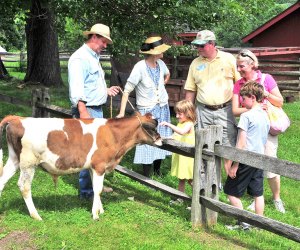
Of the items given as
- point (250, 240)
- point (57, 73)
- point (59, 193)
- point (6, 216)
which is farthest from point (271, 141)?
point (57, 73)

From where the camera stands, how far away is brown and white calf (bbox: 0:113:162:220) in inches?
195

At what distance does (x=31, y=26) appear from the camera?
15719mm

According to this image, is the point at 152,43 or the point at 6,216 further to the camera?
the point at 152,43

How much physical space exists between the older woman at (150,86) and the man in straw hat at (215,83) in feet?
1.98

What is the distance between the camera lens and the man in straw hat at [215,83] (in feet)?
19.3

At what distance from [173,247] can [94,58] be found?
243 centimetres

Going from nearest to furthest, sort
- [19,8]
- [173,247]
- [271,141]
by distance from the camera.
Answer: [173,247] → [271,141] → [19,8]

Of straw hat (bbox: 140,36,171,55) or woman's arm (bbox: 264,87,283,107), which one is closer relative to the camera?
woman's arm (bbox: 264,87,283,107)

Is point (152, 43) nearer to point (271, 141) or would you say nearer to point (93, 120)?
point (93, 120)

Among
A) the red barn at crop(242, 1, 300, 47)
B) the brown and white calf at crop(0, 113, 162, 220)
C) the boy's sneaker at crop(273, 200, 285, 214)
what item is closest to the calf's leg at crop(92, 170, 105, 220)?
the brown and white calf at crop(0, 113, 162, 220)

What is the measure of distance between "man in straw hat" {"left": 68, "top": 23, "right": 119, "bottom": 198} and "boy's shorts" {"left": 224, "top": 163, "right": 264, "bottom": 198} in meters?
1.85

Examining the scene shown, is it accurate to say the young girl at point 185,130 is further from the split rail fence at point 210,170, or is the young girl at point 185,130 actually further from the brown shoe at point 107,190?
the brown shoe at point 107,190

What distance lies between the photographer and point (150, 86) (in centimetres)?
643

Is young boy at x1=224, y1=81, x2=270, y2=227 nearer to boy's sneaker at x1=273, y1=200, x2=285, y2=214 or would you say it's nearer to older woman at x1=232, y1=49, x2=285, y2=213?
older woman at x1=232, y1=49, x2=285, y2=213
